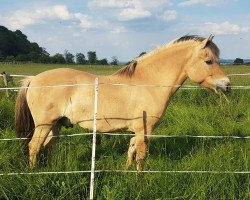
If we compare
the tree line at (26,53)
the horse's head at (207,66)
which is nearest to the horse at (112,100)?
the horse's head at (207,66)

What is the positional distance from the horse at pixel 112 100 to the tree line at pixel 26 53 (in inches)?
2435

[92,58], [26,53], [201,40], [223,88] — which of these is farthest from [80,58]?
[223,88]

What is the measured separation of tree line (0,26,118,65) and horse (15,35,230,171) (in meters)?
61.9

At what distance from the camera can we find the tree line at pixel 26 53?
68938 millimetres

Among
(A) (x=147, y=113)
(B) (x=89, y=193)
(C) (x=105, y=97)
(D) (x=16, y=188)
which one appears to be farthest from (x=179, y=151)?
(D) (x=16, y=188)

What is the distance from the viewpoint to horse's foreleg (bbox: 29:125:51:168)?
4938mm

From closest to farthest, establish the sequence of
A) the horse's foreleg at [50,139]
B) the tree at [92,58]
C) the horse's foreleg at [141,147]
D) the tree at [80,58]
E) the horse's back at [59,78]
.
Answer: the horse's foreleg at [141,147]
the horse's back at [59,78]
the horse's foreleg at [50,139]
the tree at [92,58]
the tree at [80,58]

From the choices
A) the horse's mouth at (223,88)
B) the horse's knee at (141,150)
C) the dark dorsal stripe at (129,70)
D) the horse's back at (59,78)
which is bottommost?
the horse's knee at (141,150)

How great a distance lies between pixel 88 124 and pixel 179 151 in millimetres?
1761

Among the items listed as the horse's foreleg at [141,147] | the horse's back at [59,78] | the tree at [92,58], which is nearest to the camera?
the horse's foreleg at [141,147]

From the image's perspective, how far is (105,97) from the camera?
5.08 m

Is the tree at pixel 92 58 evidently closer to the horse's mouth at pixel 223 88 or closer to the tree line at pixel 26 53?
the tree line at pixel 26 53

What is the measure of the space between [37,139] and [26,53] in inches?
3093

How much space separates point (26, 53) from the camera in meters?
80.1
